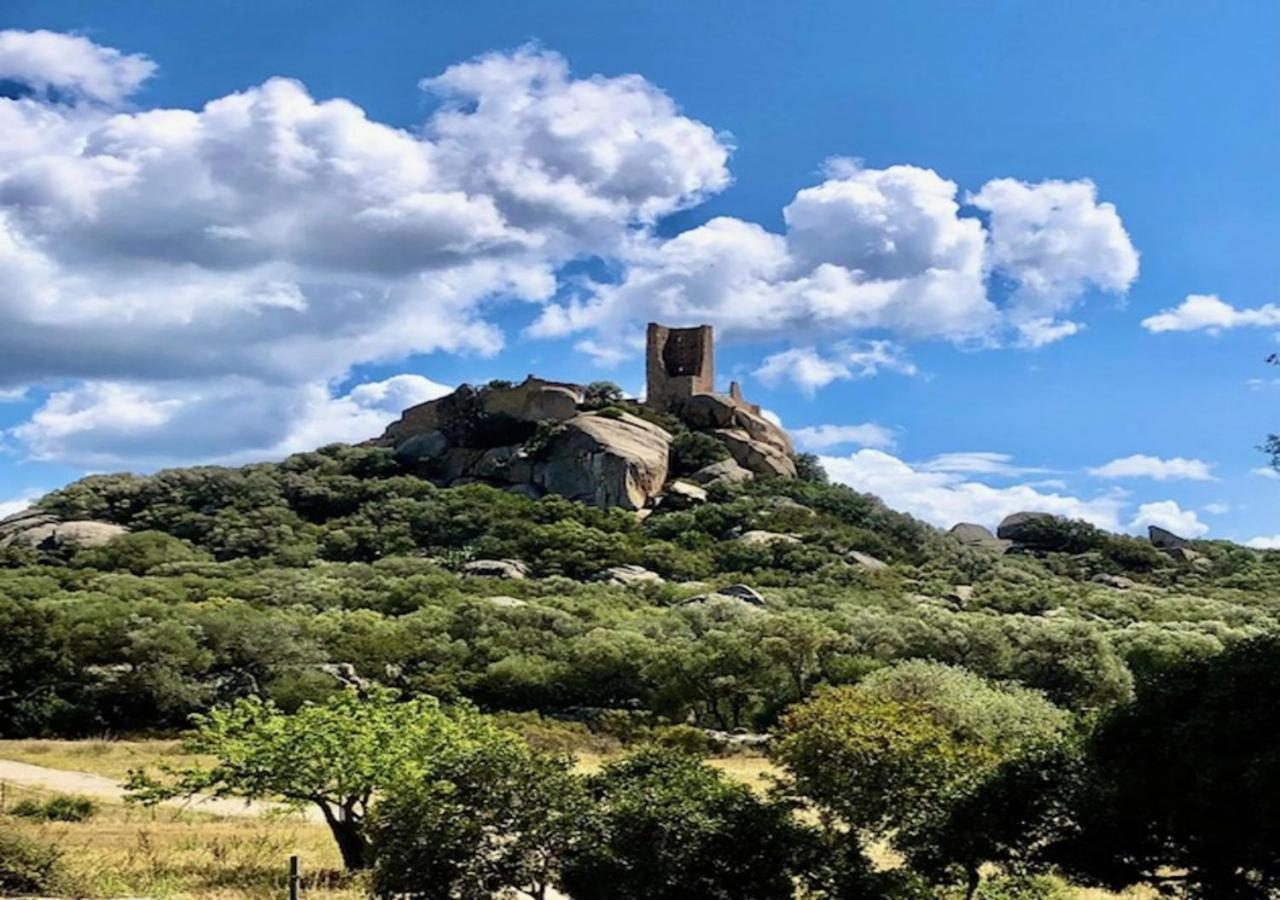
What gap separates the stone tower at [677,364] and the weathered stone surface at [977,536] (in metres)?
30.1

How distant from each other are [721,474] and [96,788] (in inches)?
3126

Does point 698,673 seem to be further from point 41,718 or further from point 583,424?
point 583,424

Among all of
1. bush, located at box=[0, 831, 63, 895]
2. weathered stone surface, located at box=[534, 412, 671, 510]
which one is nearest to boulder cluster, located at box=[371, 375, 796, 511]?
weathered stone surface, located at box=[534, 412, 671, 510]

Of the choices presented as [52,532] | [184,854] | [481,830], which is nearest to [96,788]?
[184,854]

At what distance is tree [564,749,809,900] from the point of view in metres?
16.3

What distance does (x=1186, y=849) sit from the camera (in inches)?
570

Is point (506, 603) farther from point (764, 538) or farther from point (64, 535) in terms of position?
point (64, 535)

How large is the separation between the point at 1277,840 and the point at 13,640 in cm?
5141

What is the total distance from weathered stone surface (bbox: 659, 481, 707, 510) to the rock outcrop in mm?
46941

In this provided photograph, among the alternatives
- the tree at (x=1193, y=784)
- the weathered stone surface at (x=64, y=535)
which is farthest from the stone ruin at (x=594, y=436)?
the tree at (x=1193, y=784)

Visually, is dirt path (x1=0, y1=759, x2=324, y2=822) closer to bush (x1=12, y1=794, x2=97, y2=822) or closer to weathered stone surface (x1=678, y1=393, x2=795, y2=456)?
bush (x1=12, y1=794, x2=97, y2=822)

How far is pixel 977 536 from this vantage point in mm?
119625

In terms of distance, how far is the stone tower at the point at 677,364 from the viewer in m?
123

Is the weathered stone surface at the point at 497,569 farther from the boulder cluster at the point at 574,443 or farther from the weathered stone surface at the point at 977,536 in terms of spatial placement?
the weathered stone surface at the point at 977,536
